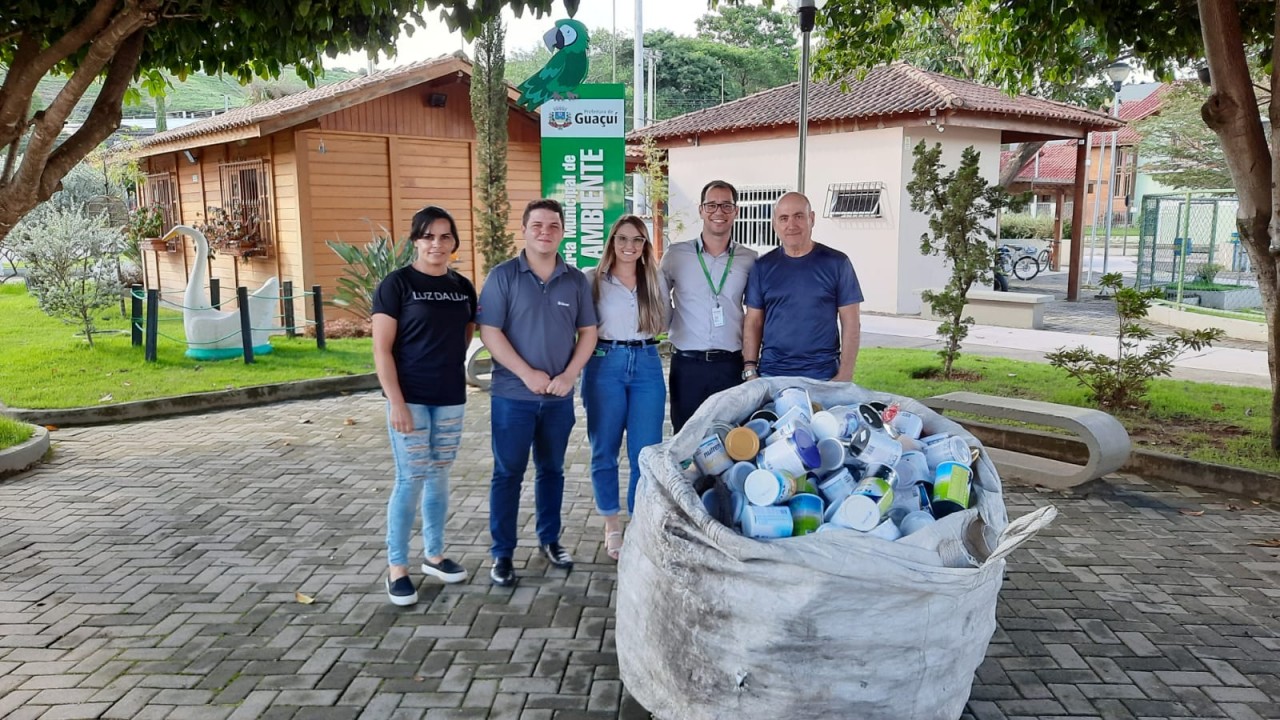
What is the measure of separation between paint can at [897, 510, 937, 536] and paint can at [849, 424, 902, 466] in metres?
0.21

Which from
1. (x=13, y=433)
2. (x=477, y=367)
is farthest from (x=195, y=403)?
(x=477, y=367)

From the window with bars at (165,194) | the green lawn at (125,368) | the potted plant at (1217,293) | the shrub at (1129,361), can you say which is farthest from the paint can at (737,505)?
the window with bars at (165,194)

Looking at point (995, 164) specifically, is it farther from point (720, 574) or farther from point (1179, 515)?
point (720, 574)

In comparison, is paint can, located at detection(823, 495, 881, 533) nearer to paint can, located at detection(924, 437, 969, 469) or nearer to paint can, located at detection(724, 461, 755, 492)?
paint can, located at detection(724, 461, 755, 492)

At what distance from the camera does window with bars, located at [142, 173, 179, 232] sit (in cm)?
1833

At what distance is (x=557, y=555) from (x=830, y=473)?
6.42ft

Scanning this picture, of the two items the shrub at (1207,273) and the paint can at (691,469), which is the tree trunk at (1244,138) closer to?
the paint can at (691,469)

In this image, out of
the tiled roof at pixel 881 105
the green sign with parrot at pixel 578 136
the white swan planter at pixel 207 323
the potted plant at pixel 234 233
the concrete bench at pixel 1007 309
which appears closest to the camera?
the green sign with parrot at pixel 578 136

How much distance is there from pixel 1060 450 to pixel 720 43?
54673 millimetres

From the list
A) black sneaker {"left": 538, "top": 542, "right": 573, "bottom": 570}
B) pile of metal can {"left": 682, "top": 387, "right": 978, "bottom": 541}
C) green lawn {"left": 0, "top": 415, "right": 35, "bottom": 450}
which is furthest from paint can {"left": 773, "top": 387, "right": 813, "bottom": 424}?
green lawn {"left": 0, "top": 415, "right": 35, "bottom": 450}

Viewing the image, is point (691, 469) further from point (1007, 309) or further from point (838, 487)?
point (1007, 309)

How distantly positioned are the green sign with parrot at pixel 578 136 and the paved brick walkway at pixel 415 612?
3.26 meters

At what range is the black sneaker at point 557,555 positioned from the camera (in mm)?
4539

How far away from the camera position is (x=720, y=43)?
57062 mm
